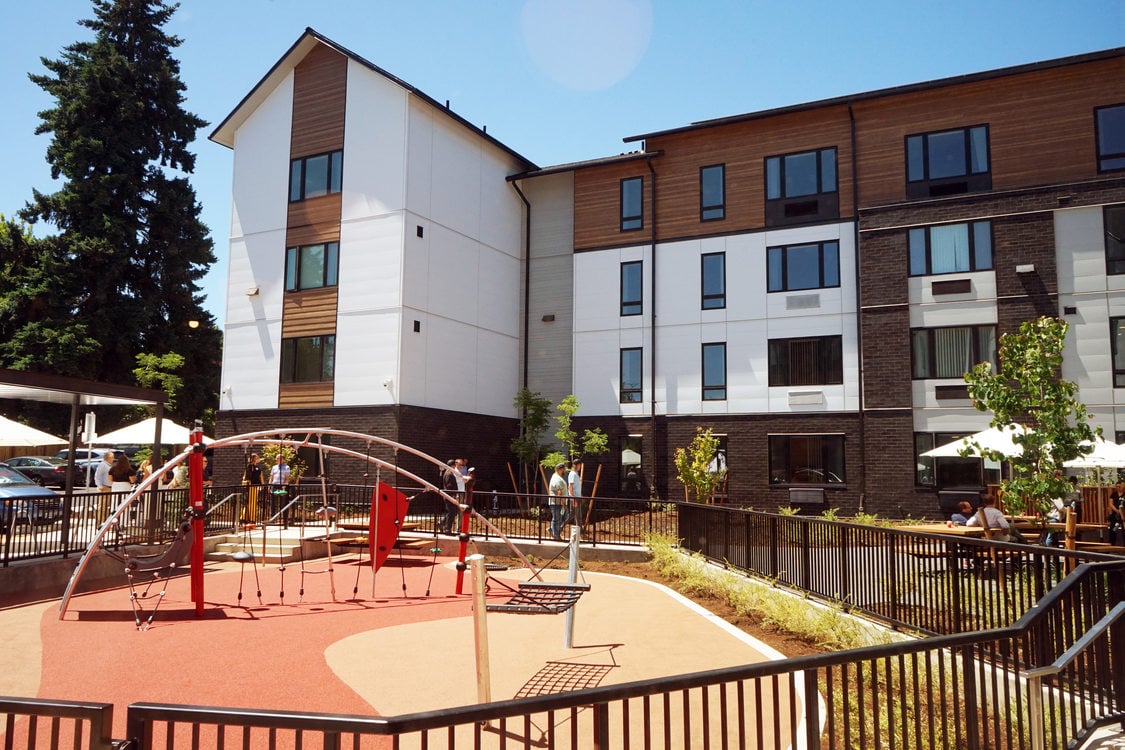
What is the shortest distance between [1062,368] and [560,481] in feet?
49.1

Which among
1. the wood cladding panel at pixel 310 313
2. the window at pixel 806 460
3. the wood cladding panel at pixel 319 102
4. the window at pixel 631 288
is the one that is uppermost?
the wood cladding panel at pixel 319 102

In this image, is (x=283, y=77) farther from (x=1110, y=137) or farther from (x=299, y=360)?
(x=1110, y=137)

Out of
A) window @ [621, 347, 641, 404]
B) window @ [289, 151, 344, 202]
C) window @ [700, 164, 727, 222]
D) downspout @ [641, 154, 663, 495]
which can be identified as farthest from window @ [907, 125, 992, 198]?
window @ [289, 151, 344, 202]

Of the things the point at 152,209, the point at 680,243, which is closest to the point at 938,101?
the point at 680,243

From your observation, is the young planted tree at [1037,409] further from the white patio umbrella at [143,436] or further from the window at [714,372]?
the white patio umbrella at [143,436]

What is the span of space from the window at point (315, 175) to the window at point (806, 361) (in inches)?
639

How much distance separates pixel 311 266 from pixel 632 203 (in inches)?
474

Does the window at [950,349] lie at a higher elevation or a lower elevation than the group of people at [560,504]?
higher

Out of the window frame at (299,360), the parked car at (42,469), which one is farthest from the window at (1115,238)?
the parked car at (42,469)

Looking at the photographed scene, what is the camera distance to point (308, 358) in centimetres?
2695

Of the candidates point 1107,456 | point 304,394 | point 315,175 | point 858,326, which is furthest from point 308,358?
point 1107,456

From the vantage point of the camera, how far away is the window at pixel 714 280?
2769 cm

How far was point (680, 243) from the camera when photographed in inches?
1121

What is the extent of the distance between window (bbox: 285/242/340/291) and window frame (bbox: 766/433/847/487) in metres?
16.0
